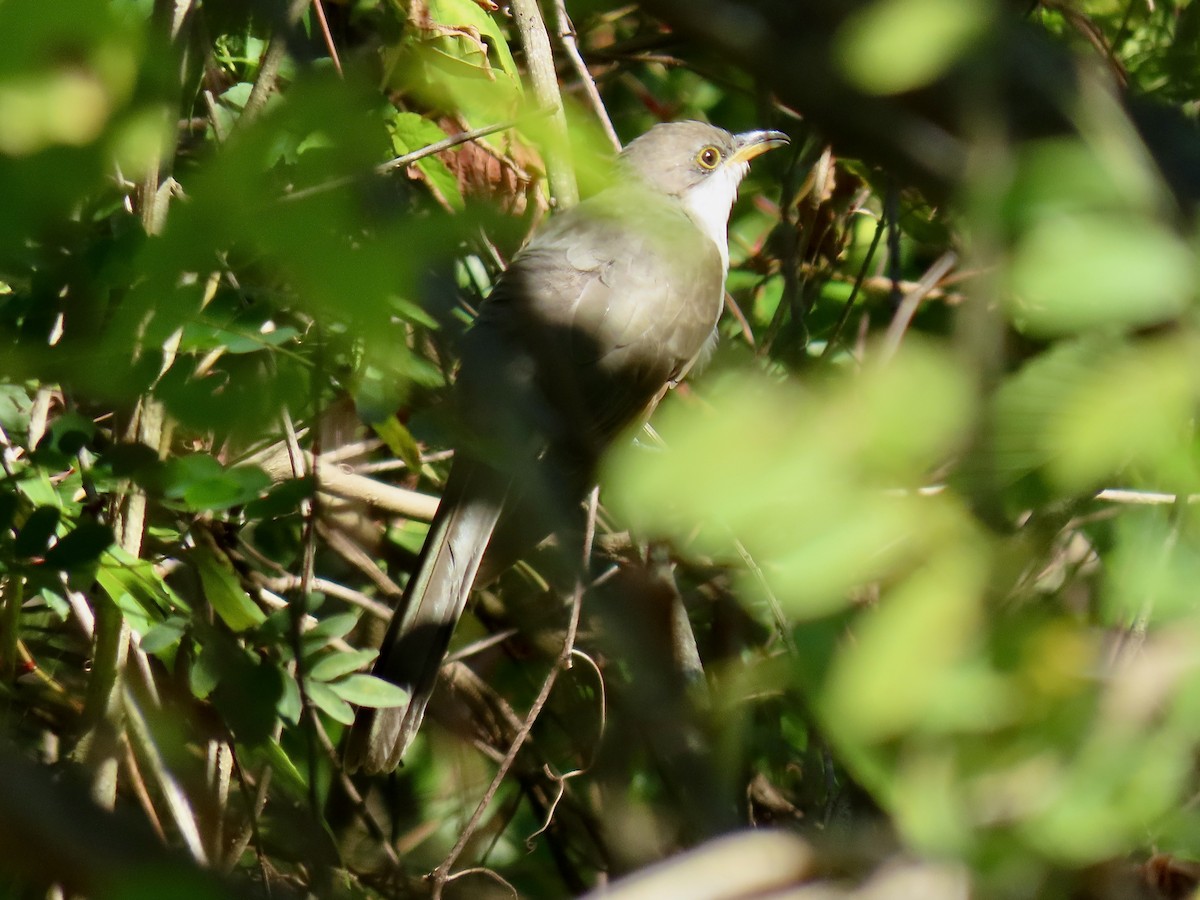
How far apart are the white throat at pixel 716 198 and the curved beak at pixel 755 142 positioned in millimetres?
62

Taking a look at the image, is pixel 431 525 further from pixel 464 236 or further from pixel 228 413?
pixel 464 236

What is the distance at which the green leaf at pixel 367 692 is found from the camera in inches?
91.3

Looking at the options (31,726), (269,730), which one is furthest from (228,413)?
(31,726)

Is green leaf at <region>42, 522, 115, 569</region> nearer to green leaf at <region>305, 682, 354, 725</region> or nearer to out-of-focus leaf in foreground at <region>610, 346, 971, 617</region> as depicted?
green leaf at <region>305, 682, 354, 725</region>

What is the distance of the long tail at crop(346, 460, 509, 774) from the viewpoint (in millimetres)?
2889

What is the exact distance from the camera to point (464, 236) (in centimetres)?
96

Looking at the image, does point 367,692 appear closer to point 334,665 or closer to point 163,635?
point 334,665

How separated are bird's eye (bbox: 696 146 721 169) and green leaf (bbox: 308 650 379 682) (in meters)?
2.98

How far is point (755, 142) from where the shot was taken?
15.4 feet

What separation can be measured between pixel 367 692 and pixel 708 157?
Answer: 3057 mm

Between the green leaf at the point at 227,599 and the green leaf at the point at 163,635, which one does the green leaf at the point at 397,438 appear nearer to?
the green leaf at the point at 227,599

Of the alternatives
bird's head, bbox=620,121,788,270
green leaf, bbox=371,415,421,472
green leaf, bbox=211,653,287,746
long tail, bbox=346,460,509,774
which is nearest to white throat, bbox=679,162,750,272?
bird's head, bbox=620,121,788,270

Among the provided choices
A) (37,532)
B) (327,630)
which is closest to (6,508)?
(37,532)

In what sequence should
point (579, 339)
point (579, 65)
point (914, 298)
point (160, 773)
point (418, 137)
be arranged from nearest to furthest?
point (160, 773)
point (418, 137)
point (579, 65)
point (914, 298)
point (579, 339)
